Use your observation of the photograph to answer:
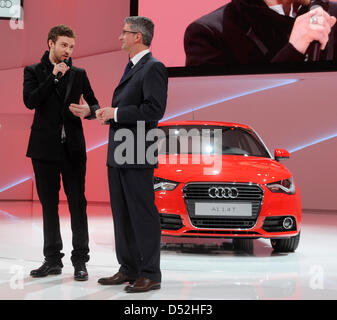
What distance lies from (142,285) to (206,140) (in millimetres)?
2649

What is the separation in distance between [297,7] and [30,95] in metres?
6.78

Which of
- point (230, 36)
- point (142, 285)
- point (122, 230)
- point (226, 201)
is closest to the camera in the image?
point (142, 285)

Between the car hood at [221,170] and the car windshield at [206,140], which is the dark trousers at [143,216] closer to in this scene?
the car hood at [221,170]

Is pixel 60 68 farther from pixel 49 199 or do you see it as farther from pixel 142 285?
pixel 142 285

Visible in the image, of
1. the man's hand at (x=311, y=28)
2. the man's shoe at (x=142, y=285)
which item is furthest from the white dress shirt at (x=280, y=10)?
the man's shoe at (x=142, y=285)

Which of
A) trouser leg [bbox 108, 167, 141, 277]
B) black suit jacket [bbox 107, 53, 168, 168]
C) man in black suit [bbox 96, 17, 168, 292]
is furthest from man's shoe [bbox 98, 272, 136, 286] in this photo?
black suit jacket [bbox 107, 53, 168, 168]

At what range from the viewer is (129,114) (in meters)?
3.49

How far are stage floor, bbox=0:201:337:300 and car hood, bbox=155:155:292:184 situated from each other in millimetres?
731

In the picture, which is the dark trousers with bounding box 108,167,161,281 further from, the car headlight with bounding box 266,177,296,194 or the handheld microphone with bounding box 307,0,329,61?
the handheld microphone with bounding box 307,0,329,61

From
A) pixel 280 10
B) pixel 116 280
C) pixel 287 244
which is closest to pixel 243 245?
pixel 287 244

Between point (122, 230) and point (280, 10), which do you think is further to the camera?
point (280, 10)

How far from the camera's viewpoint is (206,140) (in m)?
5.89

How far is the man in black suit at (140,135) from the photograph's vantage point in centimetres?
351
